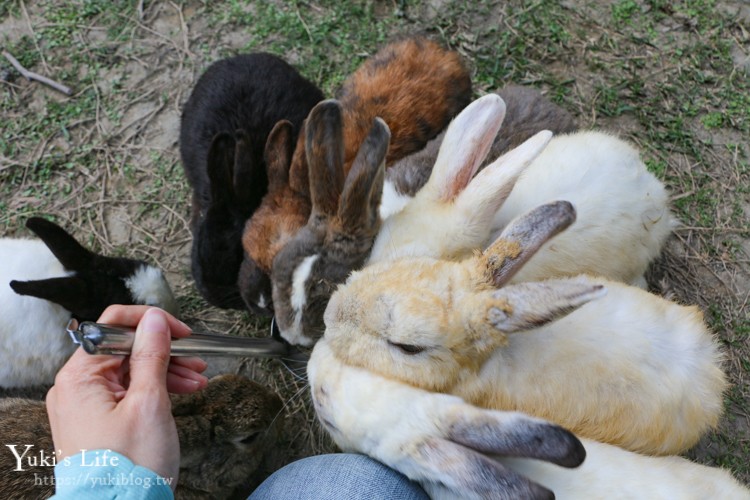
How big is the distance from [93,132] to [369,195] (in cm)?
239

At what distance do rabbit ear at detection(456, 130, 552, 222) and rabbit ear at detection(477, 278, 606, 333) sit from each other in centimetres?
48

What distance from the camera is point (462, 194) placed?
245 centimetres

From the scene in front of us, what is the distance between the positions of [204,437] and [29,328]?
1.24m

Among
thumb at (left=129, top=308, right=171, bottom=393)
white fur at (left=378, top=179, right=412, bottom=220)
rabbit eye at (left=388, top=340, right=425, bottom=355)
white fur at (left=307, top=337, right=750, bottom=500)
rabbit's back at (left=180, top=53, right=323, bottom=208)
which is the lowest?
white fur at (left=307, top=337, right=750, bottom=500)

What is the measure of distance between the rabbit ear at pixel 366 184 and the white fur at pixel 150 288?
130 centimetres

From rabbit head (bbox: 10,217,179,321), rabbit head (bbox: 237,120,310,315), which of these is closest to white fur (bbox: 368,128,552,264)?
rabbit head (bbox: 237,120,310,315)

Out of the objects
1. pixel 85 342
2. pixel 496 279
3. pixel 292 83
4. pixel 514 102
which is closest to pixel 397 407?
Answer: pixel 496 279

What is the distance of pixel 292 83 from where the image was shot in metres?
3.46

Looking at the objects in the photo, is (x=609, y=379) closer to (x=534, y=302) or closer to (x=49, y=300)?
(x=534, y=302)

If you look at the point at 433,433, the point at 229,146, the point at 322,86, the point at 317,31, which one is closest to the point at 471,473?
the point at 433,433

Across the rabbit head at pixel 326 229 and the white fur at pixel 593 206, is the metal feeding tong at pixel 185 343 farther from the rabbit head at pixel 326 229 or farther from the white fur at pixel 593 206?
the white fur at pixel 593 206

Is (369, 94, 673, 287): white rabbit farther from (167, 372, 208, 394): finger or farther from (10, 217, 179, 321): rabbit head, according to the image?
(10, 217, 179, 321): rabbit head

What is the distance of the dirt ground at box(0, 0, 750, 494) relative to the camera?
11.6ft

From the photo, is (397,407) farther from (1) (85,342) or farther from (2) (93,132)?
(2) (93,132)
